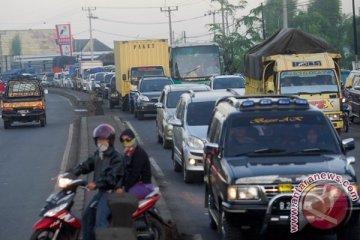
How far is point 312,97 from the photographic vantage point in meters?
28.8

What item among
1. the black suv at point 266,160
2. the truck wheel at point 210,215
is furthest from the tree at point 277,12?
the black suv at point 266,160

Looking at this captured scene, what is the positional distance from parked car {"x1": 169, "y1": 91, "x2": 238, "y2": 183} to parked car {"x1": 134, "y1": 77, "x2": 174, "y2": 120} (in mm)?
20696

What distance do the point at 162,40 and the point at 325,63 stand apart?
21.9m

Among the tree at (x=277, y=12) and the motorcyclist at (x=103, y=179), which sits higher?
the tree at (x=277, y=12)

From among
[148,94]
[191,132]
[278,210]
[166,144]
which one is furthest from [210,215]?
[148,94]

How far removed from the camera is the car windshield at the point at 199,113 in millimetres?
20797

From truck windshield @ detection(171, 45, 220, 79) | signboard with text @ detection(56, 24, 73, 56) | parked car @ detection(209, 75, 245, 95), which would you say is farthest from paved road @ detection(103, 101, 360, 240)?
signboard with text @ detection(56, 24, 73, 56)

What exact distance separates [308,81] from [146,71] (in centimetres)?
2157

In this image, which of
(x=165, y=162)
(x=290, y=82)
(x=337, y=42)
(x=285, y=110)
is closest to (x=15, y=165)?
(x=165, y=162)

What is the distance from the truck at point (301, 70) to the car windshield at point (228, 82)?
8.19 meters

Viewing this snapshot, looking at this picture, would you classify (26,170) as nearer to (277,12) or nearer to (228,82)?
(228,82)

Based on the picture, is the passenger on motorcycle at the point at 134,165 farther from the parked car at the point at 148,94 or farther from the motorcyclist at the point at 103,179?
the parked car at the point at 148,94

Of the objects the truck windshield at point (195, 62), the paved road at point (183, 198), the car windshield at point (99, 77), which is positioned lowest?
the paved road at point (183, 198)

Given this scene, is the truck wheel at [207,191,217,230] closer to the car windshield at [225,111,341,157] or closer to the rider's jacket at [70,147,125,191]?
the car windshield at [225,111,341,157]
